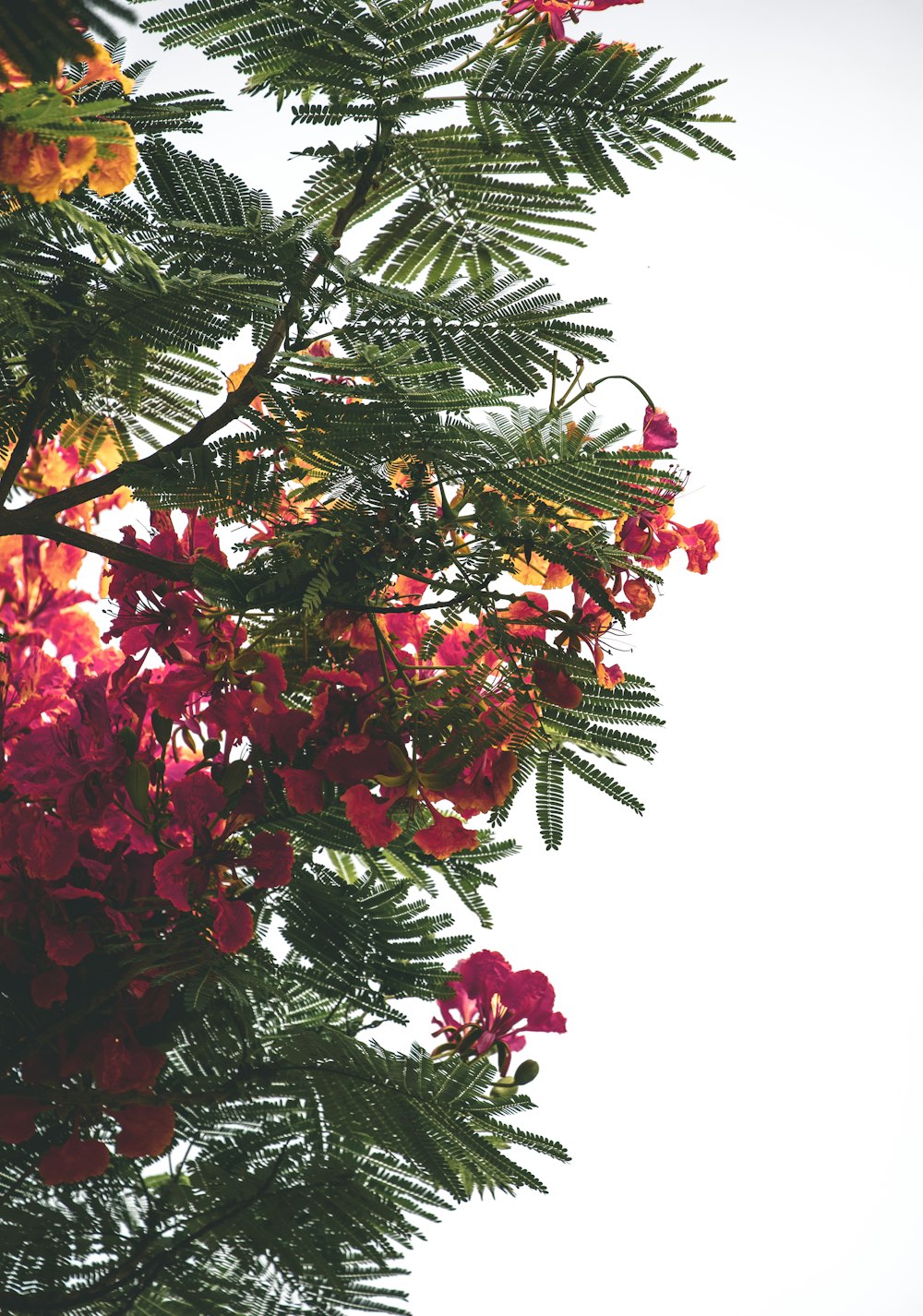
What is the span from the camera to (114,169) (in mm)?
695

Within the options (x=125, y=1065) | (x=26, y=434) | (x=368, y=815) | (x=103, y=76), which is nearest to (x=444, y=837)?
(x=368, y=815)

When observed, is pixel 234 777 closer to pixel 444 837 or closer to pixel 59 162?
pixel 444 837

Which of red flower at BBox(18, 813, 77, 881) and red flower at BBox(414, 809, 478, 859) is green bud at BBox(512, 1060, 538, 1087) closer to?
red flower at BBox(414, 809, 478, 859)

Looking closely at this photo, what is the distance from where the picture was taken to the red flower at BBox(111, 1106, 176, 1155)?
94 centimetres

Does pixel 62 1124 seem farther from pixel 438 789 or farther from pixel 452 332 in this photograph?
pixel 452 332

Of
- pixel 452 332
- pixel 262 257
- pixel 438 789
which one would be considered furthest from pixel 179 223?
pixel 438 789

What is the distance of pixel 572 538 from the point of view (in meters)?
0.87

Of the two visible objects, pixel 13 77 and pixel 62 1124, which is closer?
pixel 13 77

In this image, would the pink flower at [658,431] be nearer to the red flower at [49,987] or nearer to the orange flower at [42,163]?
the orange flower at [42,163]

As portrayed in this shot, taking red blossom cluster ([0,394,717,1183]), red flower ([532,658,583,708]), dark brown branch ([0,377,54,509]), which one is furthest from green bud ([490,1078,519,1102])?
dark brown branch ([0,377,54,509])

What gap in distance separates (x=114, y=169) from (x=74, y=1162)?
0.71 meters

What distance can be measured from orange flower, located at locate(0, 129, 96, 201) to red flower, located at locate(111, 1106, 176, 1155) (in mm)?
661

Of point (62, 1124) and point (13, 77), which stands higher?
point (13, 77)

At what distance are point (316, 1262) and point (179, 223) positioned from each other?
2.62 feet
